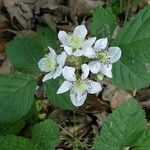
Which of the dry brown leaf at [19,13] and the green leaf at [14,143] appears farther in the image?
the dry brown leaf at [19,13]

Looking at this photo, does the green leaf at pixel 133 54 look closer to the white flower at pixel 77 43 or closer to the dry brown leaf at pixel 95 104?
the white flower at pixel 77 43

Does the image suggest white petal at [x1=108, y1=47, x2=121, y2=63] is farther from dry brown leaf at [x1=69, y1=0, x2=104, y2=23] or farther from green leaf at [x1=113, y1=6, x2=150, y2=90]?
dry brown leaf at [x1=69, y1=0, x2=104, y2=23]

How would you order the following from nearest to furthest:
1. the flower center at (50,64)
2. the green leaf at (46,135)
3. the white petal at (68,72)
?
1. the white petal at (68,72)
2. the flower center at (50,64)
3. the green leaf at (46,135)

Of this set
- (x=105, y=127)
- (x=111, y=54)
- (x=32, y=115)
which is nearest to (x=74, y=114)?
(x=32, y=115)

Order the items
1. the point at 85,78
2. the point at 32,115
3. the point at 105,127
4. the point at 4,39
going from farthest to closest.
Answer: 1. the point at 4,39
2. the point at 32,115
3. the point at 105,127
4. the point at 85,78

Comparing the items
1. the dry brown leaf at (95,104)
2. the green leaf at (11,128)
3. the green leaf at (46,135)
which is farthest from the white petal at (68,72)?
the dry brown leaf at (95,104)

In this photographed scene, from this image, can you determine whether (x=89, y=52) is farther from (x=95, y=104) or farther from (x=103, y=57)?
(x=95, y=104)

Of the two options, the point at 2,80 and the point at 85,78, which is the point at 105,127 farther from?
the point at 2,80

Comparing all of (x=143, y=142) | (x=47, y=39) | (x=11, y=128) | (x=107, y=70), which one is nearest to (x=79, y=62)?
(x=107, y=70)
